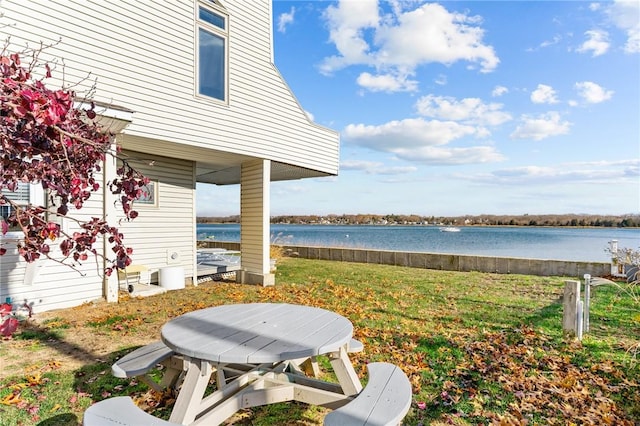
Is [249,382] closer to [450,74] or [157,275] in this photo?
[157,275]

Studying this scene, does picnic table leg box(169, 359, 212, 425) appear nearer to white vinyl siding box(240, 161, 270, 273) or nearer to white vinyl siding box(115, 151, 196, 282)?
white vinyl siding box(240, 161, 270, 273)

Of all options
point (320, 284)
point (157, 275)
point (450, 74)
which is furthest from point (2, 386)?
point (450, 74)

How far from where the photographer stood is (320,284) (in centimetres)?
829

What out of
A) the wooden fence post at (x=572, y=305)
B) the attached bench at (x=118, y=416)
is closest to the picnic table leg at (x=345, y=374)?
the attached bench at (x=118, y=416)

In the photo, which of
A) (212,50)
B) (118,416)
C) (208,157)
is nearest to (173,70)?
(212,50)

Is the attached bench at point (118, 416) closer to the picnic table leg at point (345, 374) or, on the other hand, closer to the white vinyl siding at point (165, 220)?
the picnic table leg at point (345, 374)

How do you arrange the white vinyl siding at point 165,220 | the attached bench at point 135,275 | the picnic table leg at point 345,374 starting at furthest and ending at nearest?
the white vinyl siding at point 165,220
the attached bench at point 135,275
the picnic table leg at point 345,374

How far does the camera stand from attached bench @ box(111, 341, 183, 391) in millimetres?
2465

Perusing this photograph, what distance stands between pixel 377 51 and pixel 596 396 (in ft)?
43.5

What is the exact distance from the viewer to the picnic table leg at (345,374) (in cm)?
245

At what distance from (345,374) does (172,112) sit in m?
5.73

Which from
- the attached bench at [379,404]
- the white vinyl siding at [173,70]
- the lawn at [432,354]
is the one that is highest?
the white vinyl siding at [173,70]

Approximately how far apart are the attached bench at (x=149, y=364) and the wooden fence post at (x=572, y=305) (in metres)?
4.65

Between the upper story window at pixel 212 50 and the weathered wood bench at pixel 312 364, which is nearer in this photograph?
the weathered wood bench at pixel 312 364
